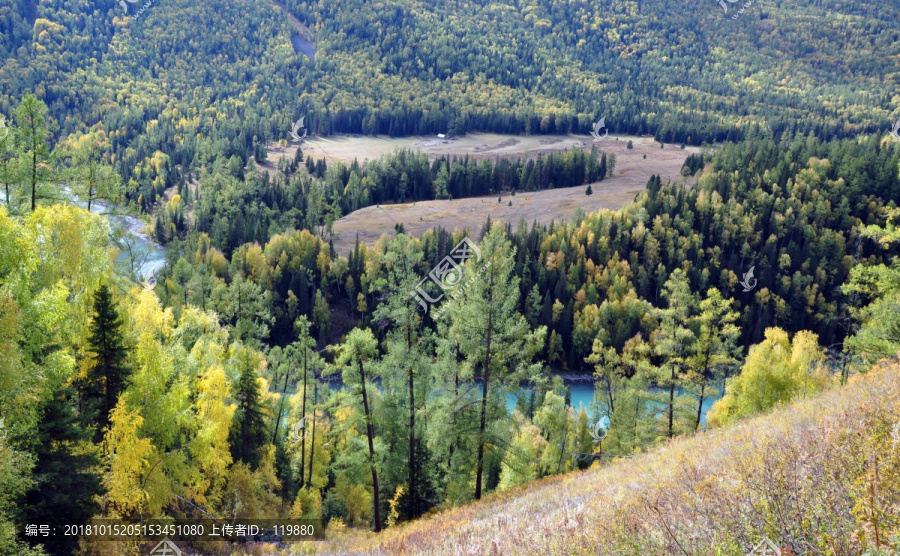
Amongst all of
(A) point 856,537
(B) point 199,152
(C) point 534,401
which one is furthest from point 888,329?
(B) point 199,152

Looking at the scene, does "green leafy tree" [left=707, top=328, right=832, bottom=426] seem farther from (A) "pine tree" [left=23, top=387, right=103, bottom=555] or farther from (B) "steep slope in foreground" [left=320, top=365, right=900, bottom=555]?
(A) "pine tree" [left=23, top=387, right=103, bottom=555]

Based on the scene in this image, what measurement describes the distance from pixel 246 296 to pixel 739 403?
3493cm

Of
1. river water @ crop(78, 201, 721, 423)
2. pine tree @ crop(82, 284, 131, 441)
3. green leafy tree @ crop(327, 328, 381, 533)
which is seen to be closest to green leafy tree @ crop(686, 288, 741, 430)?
green leafy tree @ crop(327, 328, 381, 533)

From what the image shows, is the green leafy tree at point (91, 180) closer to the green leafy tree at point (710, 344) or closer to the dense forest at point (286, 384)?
the dense forest at point (286, 384)

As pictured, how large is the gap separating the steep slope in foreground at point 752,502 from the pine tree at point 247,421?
19813 mm

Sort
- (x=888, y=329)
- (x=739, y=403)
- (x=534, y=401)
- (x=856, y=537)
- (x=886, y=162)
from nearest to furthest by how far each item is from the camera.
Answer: (x=856, y=537), (x=888, y=329), (x=739, y=403), (x=534, y=401), (x=886, y=162)

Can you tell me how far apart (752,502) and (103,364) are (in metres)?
20.0

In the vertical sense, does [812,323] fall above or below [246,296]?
below

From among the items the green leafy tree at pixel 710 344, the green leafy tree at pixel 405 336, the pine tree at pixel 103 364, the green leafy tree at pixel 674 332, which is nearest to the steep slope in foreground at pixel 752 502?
the green leafy tree at pixel 405 336

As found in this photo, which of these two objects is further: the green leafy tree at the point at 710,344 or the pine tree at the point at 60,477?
the green leafy tree at the point at 710,344

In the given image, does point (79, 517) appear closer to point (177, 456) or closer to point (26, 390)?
point (26, 390)

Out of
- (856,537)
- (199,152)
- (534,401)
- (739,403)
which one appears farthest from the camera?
(199,152)

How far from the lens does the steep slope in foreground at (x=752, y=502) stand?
8.15 m

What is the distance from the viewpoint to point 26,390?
1409 centimetres
